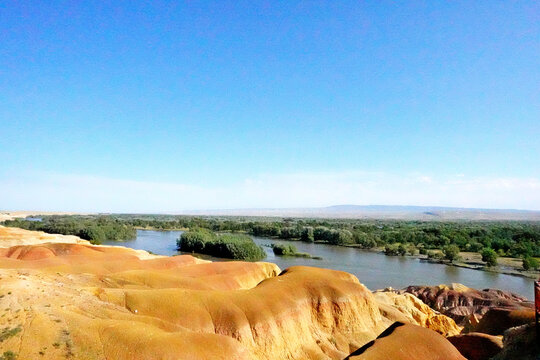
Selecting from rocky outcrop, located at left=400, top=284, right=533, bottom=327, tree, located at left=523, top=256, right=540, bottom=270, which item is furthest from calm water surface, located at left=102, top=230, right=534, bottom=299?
rocky outcrop, located at left=400, top=284, right=533, bottom=327

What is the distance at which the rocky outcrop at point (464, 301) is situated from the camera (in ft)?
119

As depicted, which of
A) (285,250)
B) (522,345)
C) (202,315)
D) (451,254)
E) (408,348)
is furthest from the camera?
(285,250)

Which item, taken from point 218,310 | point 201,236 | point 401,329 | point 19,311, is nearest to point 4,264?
point 19,311

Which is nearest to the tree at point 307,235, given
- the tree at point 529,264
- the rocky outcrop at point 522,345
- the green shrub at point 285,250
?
the green shrub at point 285,250

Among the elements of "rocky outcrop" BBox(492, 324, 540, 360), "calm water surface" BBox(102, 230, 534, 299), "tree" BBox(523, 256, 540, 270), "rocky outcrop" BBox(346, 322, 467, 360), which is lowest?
"calm water surface" BBox(102, 230, 534, 299)

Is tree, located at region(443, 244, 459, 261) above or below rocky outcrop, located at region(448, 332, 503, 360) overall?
below

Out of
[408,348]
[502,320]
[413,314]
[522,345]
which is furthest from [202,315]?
[502,320]

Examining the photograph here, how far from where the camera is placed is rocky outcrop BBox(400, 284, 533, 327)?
36.2 meters

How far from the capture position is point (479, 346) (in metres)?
23.5

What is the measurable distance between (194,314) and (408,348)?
12136mm

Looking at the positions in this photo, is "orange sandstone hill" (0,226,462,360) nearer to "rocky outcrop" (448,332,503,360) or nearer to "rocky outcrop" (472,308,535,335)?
"rocky outcrop" (472,308,535,335)

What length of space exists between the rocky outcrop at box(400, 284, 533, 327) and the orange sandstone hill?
509 centimetres

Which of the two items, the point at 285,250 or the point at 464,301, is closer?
the point at 464,301

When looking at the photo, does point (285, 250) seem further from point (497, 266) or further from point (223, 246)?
point (497, 266)
